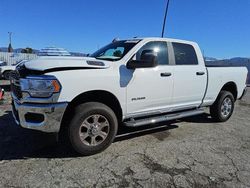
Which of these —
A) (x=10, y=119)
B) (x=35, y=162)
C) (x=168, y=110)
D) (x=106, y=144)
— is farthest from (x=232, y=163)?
(x=10, y=119)

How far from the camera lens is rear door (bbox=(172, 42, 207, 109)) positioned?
4.79m

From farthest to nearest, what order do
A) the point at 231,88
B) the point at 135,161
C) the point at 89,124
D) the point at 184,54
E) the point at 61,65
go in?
the point at 231,88
the point at 184,54
the point at 89,124
the point at 135,161
the point at 61,65

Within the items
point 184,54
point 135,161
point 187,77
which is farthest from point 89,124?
point 184,54

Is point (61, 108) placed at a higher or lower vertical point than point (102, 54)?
lower

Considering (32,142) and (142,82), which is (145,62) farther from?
(32,142)

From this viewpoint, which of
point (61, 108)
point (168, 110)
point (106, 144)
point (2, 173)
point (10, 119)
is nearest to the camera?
point (2, 173)

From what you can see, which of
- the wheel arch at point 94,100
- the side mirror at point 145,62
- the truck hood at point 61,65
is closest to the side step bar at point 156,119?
the wheel arch at point 94,100

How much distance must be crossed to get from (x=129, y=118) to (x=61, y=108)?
55.1 inches

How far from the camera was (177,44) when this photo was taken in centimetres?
500

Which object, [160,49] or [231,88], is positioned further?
[231,88]

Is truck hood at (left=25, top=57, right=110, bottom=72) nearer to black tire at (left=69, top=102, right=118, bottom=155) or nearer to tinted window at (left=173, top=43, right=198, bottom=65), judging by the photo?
black tire at (left=69, top=102, right=118, bottom=155)

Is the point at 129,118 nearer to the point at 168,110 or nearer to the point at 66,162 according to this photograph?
the point at 168,110

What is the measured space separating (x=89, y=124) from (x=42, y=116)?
73 cm

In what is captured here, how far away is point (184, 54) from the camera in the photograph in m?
5.09
